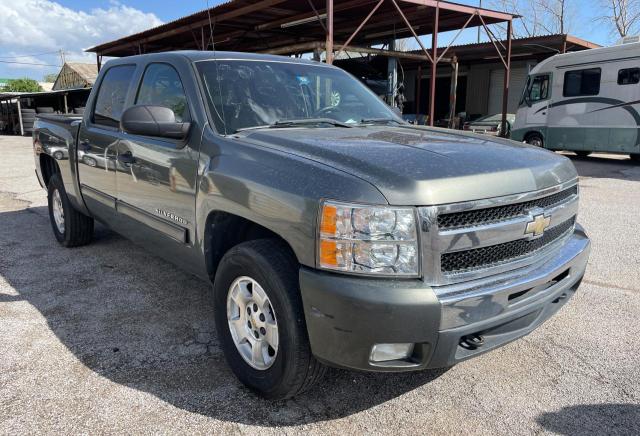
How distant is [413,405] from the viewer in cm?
267

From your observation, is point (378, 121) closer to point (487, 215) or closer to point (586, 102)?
point (487, 215)

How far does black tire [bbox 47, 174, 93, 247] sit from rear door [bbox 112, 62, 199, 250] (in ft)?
4.91

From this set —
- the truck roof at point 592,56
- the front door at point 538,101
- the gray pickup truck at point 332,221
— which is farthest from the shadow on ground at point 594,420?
the front door at point 538,101

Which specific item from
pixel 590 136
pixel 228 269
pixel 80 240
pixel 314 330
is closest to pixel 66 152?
pixel 80 240

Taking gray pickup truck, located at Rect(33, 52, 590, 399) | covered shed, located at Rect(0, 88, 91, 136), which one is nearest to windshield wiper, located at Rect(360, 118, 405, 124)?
gray pickup truck, located at Rect(33, 52, 590, 399)

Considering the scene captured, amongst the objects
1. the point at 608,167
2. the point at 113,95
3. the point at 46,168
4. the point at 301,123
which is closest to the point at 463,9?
the point at 608,167

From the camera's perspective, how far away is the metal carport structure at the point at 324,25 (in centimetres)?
1374

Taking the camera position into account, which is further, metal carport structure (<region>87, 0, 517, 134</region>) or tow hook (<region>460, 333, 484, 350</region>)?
metal carport structure (<region>87, 0, 517, 134</region>)

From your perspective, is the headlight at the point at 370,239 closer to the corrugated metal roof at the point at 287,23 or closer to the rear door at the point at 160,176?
the rear door at the point at 160,176

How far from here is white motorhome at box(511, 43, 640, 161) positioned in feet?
43.1

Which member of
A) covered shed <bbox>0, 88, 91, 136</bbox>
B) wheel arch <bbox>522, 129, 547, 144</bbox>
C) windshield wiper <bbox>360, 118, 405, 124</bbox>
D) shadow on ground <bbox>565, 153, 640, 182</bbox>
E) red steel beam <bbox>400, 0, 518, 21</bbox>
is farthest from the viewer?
covered shed <bbox>0, 88, 91, 136</bbox>

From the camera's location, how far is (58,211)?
549 cm

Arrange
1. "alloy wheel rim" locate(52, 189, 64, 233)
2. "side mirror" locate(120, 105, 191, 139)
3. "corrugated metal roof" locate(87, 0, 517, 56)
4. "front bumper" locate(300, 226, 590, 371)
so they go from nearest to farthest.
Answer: "front bumper" locate(300, 226, 590, 371)
"side mirror" locate(120, 105, 191, 139)
"alloy wheel rim" locate(52, 189, 64, 233)
"corrugated metal roof" locate(87, 0, 517, 56)

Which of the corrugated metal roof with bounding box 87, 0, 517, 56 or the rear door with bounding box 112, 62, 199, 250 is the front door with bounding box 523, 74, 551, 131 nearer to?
the corrugated metal roof with bounding box 87, 0, 517, 56
